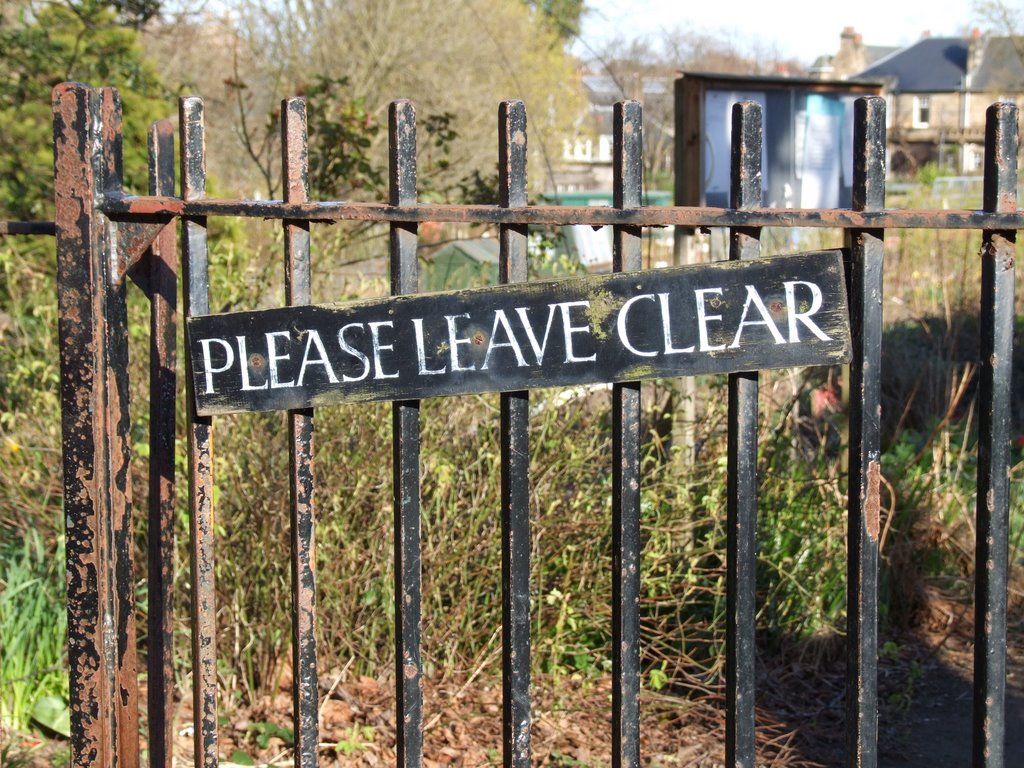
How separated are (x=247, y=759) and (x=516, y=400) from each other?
1.70 m

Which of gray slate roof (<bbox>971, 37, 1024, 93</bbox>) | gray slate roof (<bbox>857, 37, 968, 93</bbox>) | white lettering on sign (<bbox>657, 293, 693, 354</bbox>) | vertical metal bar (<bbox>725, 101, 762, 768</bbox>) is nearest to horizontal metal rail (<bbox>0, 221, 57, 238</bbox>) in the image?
white lettering on sign (<bbox>657, 293, 693, 354</bbox>)

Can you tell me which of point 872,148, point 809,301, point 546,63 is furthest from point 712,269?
point 546,63

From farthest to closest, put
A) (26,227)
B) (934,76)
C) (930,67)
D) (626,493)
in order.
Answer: (930,67) → (934,76) → (26,227) → (626,493)

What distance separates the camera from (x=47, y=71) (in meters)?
7.92

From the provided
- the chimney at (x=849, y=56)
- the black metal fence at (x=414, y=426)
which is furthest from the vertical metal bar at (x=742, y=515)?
the chimney at (x=849, y=56)

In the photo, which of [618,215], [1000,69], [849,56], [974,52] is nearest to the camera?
[618,215]

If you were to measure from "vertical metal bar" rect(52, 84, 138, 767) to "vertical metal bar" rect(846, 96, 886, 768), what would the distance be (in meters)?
1.32

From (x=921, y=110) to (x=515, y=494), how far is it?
75.4 metres

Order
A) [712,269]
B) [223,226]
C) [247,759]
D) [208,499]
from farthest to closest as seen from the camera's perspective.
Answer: [223,226]
[247,759]
[208,499]
[712,269]

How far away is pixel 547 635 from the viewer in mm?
3639

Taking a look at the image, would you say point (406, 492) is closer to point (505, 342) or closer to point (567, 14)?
point (505, 342)

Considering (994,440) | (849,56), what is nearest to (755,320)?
(994,440)

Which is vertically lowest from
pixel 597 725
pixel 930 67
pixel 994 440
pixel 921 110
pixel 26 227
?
pixel 597 725

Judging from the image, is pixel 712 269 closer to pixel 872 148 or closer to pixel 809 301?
pixel 809 301
